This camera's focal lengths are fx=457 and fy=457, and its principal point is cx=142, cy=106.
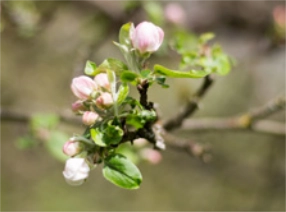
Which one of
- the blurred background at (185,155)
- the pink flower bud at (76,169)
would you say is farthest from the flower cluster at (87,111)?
the blurred background at (185,155)

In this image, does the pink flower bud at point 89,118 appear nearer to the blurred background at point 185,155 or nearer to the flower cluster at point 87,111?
the flower cluster at point 87,111

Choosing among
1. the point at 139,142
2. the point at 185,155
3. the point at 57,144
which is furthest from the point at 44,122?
the point at 185,155

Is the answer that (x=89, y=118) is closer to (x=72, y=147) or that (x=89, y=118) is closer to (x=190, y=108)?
(x=72, y=147)

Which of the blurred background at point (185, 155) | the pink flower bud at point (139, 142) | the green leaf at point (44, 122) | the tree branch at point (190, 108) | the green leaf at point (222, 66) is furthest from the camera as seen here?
the blurred background at point (185, 155)

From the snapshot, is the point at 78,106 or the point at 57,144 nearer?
the point at 78,106

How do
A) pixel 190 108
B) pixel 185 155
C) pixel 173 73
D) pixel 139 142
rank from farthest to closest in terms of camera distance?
1. pixel 185 155
2. pixel 139 142
3. pixel 190 108
4. pixel 173 73

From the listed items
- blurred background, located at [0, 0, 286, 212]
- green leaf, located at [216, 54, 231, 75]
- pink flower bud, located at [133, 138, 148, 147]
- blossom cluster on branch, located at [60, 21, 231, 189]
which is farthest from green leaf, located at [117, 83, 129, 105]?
blurred background, located at [0, 0, 286, 212]

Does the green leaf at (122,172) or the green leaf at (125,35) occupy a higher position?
the green leaf at (125,35)
